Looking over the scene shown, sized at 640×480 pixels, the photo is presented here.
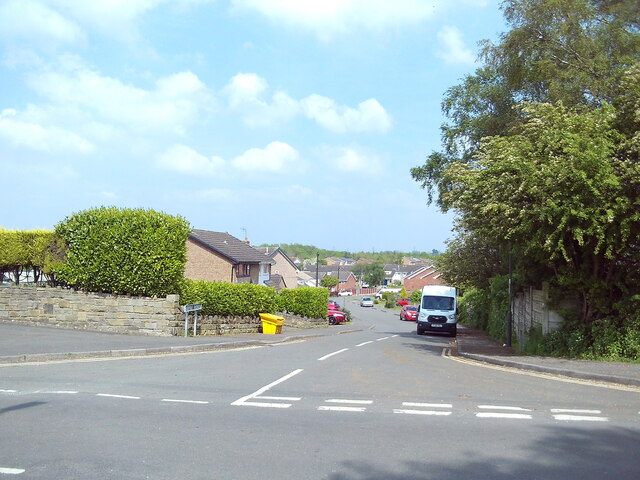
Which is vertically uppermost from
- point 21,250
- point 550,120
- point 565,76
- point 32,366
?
point 565,76

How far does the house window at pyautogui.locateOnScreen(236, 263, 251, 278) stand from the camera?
5928cm

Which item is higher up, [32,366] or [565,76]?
[565,76]

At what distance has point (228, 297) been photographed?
2386 centimetres

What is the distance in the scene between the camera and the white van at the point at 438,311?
33.8 metres

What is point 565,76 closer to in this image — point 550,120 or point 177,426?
point 550,120

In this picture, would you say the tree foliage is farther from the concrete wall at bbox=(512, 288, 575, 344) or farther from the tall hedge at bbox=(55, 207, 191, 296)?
the tall hedge at bbox=(55, 207, 191, 296)

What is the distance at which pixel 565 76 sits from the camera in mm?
20375

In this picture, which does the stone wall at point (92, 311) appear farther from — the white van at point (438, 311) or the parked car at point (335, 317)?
the parked car at point (335, 317)

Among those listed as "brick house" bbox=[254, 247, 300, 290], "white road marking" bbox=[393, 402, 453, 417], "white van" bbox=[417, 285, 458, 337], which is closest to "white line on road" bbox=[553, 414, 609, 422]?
"white road marking" bbox=[393, 402, 453, 417]

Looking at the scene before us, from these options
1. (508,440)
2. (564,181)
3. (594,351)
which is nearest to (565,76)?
(564,181)

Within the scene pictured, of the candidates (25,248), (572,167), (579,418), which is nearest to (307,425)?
(579,418)

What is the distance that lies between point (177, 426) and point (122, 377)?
14.7 feet

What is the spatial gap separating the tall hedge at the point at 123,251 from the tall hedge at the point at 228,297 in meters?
1.19

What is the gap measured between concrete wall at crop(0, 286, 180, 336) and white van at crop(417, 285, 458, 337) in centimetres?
1744
